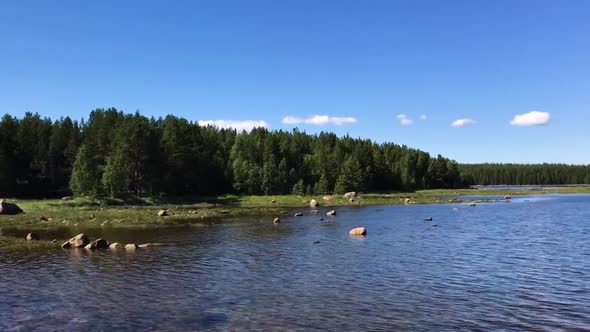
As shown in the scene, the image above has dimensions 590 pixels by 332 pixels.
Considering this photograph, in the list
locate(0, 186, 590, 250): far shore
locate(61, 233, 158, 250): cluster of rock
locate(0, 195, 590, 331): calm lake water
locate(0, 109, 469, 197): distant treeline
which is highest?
locate(0, 109, 469, 197): distant treeline

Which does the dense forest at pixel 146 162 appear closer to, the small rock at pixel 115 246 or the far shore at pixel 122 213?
the far shore at pixel 122 213

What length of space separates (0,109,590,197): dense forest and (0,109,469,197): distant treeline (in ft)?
0.74

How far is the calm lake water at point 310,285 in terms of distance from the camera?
23016 mm

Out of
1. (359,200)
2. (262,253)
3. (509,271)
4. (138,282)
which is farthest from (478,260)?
(359,200)

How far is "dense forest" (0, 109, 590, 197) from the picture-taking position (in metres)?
115

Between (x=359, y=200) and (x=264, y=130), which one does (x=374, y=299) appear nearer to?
(x=359, y=200)

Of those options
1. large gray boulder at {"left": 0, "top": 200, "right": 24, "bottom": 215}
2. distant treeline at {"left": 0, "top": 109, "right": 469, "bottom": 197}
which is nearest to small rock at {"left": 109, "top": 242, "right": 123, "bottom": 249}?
large gray boulder at {"left": 0, "top": 200, "right": 24, "bottom": 215}

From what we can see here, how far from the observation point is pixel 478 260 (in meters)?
38.7

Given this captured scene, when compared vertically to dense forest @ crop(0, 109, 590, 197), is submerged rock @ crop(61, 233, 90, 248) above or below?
below

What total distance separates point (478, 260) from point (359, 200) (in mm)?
96921

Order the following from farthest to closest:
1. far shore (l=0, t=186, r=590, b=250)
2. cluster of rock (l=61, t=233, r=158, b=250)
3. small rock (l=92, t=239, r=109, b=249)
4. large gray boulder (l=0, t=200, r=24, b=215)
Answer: large gray boulder (l=0, t=200, r=24, b=215) < far shore (l=0, t=186, r=590, b=250) < small rock (l=92, t=239, r=109, b=249) < cluster of rock (l=61, t=233, r=158, b=250)

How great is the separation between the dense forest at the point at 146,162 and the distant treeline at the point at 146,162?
0.74ft

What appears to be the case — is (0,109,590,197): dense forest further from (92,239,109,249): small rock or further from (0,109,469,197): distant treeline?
(92,239,109,249): small rock

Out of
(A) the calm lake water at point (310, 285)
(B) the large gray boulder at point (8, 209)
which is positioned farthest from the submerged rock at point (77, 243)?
(B) the large gray boulder at point (8, 209)
